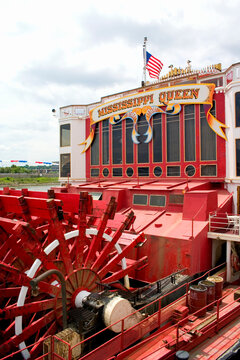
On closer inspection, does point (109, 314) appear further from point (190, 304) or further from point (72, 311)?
point (190, 304)

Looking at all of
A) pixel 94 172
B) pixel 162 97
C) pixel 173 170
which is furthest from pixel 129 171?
pixel 162 97

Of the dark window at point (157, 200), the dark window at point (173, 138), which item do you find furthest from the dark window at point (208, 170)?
the dark window at point (157, 200)

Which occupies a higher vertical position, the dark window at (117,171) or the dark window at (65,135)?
the dark window at (65,135)

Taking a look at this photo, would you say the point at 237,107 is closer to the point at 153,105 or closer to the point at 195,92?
the point at 195,92

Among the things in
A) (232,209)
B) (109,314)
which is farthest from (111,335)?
(232,209)

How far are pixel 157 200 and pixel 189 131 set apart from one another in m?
5.11

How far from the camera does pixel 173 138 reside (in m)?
17.1

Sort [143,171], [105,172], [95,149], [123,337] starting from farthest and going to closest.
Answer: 1. [95,149]
2. [105,172]
3. [143,171]
4. [123,337]

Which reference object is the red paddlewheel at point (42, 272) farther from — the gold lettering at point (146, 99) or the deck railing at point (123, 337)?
the gold lettering at point (146, 99)

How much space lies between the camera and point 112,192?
14.1 meters

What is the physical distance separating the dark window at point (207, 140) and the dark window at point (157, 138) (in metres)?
2.47

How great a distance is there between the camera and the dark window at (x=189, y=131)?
16.4 m

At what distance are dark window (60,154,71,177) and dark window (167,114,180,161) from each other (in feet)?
24.3

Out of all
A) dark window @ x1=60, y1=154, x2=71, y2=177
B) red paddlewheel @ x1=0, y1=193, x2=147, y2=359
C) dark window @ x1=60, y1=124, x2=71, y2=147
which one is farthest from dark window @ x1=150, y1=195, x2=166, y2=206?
dark window @ x1=60, y1=124, x2=71, y2=147
